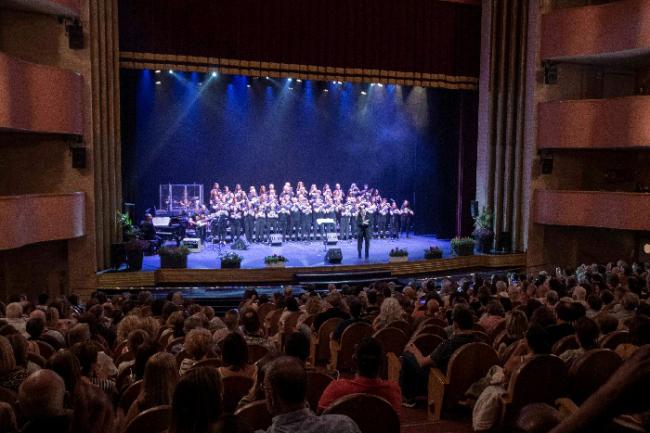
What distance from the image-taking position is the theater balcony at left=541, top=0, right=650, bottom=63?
1434 cm

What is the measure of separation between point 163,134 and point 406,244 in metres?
7.35

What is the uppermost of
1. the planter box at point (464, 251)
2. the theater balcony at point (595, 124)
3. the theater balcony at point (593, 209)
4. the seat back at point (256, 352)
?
the theater balcony at point (595, 124)

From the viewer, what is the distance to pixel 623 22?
1461 cm

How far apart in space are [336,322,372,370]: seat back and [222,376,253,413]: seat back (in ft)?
7.26

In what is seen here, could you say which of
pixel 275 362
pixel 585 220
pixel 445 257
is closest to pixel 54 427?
pixel 275 362

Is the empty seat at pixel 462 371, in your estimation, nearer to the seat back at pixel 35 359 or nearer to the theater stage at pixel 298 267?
the seat back at pixel 35 359

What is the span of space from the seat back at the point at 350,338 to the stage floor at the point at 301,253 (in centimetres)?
750


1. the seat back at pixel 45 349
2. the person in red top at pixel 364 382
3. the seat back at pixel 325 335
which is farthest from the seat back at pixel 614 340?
the seat back at pixel 45 349

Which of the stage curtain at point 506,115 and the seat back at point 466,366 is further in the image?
the stage curtain at point 506,115

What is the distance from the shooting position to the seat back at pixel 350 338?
5.96 m

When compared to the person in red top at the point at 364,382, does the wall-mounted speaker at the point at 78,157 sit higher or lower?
higher

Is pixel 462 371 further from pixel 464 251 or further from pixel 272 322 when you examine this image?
pixel 464 251

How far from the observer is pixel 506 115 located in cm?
1712

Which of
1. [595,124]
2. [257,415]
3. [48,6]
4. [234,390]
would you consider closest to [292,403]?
[257,415]
